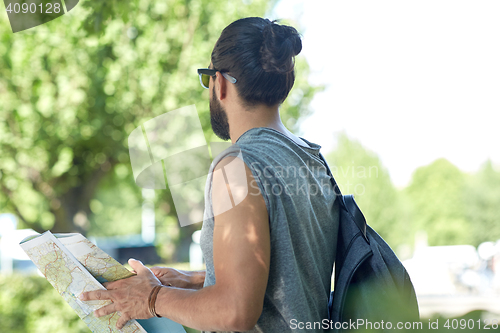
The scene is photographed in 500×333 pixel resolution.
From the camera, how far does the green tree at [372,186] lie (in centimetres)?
2089

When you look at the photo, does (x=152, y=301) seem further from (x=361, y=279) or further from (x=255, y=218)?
(x=361, y=279)

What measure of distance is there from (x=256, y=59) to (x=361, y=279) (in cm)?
79

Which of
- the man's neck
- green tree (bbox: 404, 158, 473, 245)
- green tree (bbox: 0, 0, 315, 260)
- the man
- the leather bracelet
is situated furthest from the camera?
green tree (bbox: 404, 158, 473, 245)

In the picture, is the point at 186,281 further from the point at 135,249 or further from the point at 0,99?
the point at 135,249

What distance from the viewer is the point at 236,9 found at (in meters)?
9.30

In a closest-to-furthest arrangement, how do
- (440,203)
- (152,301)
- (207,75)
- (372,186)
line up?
(152,301) → (207,75) → (372,186) → (440,203)

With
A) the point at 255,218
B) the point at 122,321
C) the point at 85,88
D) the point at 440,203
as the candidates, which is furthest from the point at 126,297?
the point at 440,203

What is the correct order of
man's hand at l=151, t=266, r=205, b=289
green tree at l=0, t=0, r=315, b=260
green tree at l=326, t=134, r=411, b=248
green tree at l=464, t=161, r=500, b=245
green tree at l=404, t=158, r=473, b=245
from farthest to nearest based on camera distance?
green tree at l=404, t=158, r=473, b=245
green tree at l=464, t=161, r=500, b=245
green tree at l=326, t=134, r=411, b=248
green tree at l=0, t=0, r=315, b=260
man's hand at l=151, t=266, r=205, b=289

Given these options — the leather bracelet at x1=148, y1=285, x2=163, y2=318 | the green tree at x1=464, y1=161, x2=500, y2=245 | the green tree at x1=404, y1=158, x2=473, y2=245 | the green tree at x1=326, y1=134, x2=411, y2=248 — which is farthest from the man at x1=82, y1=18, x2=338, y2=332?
the green tree at x1=464, y1=161, x2=500, y2=245

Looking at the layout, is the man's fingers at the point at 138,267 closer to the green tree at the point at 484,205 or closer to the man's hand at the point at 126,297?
the man's hand at the point at 126,297

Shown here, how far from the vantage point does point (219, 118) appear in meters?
1.44

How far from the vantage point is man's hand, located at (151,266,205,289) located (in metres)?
1.56

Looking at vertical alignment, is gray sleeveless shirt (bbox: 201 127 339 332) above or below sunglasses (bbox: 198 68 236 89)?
below

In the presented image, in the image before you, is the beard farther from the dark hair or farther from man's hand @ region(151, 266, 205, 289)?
man's hand @ region(151, 266, 205, 289)
